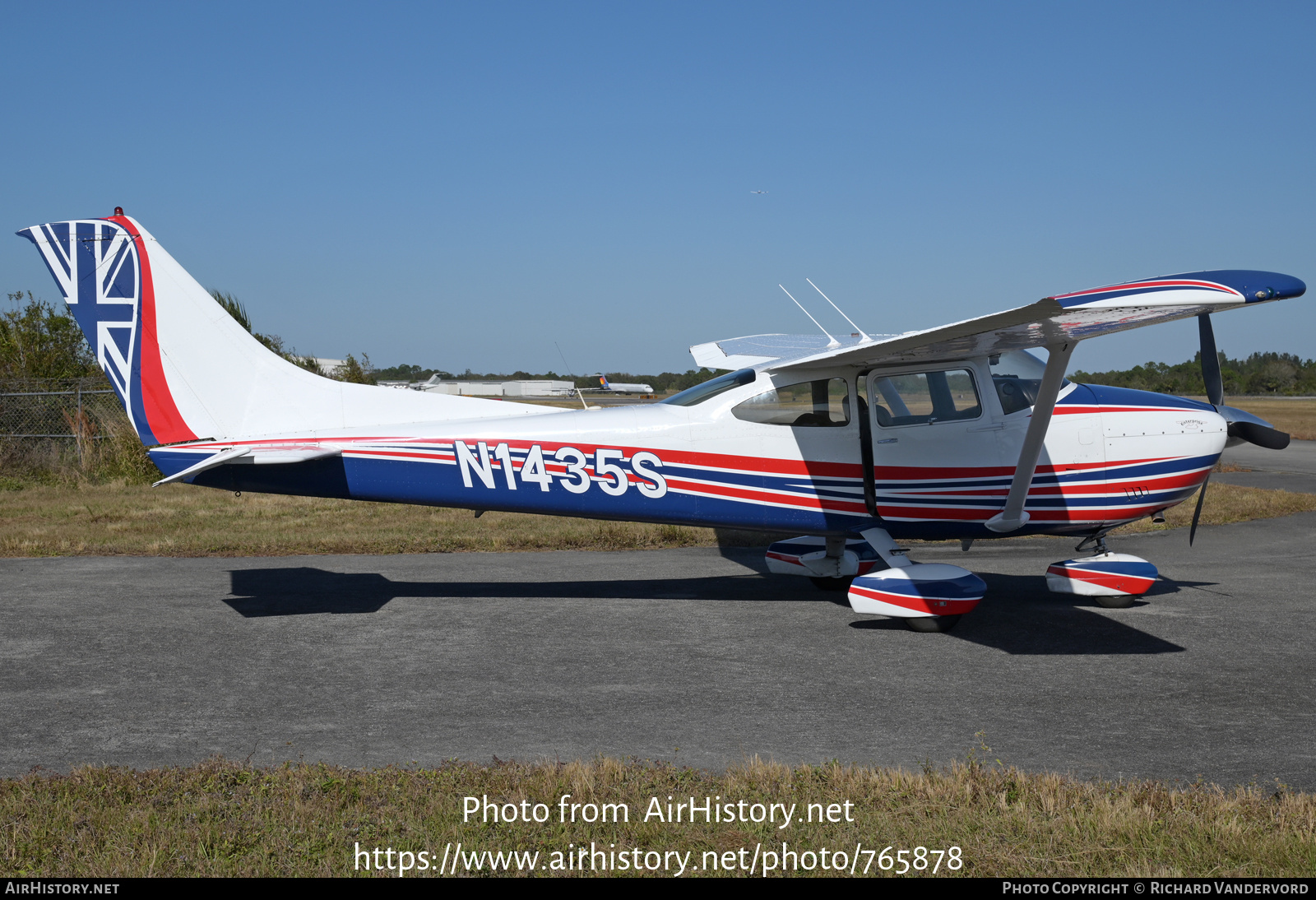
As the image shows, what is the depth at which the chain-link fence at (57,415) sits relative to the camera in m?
17.9

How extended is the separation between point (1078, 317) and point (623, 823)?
14.6 ft

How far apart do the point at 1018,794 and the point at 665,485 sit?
163 inches

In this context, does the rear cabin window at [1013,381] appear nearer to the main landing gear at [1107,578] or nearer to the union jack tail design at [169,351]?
the main landing gear at [1107,578]

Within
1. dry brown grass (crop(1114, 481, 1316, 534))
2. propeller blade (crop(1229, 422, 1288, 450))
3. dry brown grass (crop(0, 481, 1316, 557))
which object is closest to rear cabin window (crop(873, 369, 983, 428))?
dry brown grass (crop(0, 481, 1316, 557))

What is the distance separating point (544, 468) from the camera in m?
7.41

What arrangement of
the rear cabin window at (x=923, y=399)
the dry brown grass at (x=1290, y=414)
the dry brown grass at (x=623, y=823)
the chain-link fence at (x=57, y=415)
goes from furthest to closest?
the dry brown grass at (x=1290, y=414)
the chain-link fence at (x=57, y=415)
the rear cabin window at (x=923, y=399)
the dry brown grass at (x=623, y=823)

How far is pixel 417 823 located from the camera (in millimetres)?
3580

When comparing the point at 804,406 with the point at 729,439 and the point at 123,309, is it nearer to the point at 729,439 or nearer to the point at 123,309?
the point at 729,439

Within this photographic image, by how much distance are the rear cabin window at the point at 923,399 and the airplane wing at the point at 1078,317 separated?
20 centimetres

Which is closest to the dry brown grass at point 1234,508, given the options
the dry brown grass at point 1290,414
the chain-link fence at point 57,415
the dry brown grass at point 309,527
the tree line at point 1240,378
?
the dry brown grass at point 309,527

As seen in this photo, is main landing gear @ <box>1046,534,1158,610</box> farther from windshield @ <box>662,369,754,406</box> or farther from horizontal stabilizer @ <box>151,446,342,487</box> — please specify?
horizontal stabilizer @ <box>151,446,342,487</box>

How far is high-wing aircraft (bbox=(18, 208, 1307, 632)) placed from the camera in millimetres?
7273

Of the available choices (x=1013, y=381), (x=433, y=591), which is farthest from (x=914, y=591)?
(x=433, y=591)
